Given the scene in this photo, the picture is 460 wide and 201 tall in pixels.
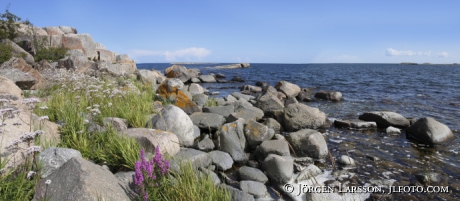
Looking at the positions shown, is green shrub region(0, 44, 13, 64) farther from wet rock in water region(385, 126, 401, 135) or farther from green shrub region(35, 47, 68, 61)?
wet rock in water region(385, 126, 401, 135)

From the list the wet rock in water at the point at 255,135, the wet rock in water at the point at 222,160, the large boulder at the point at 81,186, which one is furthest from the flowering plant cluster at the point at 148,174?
the wet rock in water at the point at 255,135

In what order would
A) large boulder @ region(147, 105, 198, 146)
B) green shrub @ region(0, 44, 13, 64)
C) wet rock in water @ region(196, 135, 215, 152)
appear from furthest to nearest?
green shrub @ region(0, 44, 13, 64), wet rock in water @ region(196, 135, 215, 152), large boulder @ region(147, 105, 198, 146)

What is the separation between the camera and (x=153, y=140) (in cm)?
581

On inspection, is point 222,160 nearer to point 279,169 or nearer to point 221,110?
point 279,169

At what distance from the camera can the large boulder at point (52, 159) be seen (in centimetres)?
408

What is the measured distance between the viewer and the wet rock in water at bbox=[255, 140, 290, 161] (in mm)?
7430

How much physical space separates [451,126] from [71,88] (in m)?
16.7

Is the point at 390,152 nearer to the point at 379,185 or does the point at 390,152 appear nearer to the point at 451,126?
the point at 379,185

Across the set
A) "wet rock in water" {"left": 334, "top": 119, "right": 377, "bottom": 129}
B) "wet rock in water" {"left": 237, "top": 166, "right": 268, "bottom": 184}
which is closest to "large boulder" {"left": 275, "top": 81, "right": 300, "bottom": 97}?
"wet rock in water" {"left": 334, "top": 119, "right": 377, "bottom": 129}

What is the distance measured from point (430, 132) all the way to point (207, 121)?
834cm

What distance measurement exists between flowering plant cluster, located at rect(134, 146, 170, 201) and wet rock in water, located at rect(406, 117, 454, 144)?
10.1m

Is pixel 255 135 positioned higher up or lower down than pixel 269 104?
lower down


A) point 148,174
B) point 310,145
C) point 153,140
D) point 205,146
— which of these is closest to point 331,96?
point 310,145

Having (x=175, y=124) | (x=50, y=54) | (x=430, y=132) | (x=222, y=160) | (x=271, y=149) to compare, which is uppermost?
(x=50, y=54)
